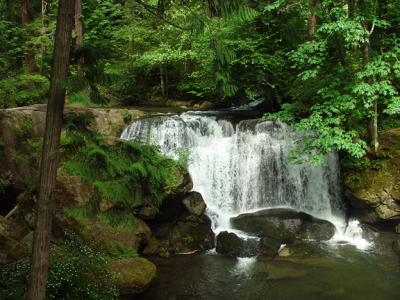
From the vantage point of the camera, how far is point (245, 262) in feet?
35.4

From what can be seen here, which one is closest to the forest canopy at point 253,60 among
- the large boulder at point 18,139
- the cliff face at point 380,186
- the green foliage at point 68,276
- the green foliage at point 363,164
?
the green foliage at point 363,164

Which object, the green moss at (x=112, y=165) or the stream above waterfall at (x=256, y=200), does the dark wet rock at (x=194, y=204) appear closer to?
the stream above waterfall at (x=256, y=200)

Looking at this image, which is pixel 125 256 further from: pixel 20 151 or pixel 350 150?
pixel 350 150

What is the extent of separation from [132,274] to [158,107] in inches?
501

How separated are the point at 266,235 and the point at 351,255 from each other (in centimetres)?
253

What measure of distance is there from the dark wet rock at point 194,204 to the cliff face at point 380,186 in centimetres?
502

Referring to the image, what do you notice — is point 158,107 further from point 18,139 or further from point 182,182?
point 18,139

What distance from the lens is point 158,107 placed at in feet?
67.6

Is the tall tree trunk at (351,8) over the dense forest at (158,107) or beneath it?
over

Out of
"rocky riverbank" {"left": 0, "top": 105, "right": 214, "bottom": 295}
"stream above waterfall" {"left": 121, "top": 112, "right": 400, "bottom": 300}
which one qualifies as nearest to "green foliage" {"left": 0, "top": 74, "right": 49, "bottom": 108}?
"rocky riverbank" {"left": 0, "top": 105, "right": 214, "bottom": 295}

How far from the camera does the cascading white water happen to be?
13.9m

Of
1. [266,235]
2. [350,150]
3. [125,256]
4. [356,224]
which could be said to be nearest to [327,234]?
[356,224]

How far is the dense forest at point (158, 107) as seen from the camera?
487 cm

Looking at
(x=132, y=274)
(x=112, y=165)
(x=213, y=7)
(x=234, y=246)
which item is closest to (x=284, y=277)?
(x=234, y=246)
